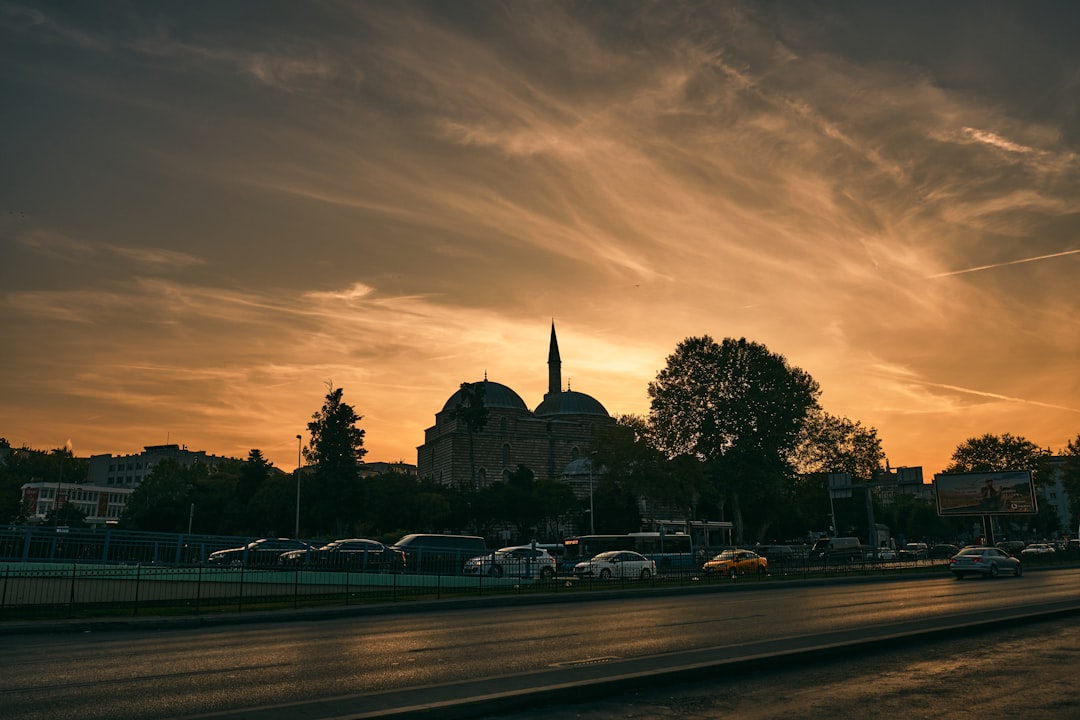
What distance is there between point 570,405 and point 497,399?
1310 cm

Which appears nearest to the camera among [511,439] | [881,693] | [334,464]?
[881,693]

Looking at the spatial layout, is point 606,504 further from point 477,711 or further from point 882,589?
point 477,711

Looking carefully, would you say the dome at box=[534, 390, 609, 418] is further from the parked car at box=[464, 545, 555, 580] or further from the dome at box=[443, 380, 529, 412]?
the parked car at box=[464, 545, 555, 580]

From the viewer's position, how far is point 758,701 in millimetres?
9156

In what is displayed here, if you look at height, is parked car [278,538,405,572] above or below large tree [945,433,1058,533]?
below

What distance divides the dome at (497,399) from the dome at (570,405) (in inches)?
236

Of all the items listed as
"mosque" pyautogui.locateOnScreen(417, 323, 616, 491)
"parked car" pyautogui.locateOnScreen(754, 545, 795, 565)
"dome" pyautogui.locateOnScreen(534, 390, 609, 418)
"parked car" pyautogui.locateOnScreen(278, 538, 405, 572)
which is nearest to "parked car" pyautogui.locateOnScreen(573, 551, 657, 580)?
"parked car" pyautogui.locateOnScreen(754, 545, 795, 565)

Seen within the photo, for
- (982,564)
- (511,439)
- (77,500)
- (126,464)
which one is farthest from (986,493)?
(126,464)

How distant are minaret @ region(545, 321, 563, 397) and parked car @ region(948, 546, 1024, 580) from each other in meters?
102

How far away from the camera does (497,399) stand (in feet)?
424

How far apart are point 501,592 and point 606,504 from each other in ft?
200

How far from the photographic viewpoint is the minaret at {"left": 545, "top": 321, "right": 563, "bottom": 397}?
465ft

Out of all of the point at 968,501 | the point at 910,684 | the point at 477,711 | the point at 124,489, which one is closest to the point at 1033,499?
the point at 968,501

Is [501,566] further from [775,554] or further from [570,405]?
[570,405]
